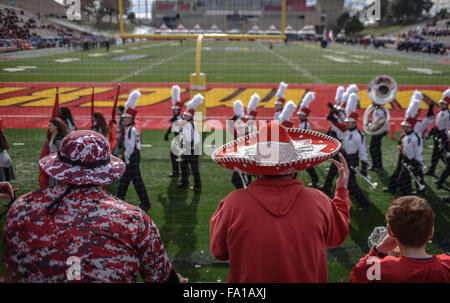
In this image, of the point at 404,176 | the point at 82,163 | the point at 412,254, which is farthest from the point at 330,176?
the point at 82,163

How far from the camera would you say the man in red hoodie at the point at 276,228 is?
73.3 inches

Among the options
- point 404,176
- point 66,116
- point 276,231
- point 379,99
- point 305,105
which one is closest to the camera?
point 276,231

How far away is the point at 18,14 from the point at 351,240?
6508 millimetres

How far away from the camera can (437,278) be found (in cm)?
188

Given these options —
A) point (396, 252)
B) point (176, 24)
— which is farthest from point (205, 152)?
point (396, 252)

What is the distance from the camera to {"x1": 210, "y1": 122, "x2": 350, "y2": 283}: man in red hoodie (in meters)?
1.86

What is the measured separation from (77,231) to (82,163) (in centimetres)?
35

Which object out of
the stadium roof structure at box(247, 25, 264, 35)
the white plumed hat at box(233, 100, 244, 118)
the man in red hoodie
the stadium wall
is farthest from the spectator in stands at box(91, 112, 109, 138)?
the man in red hoodie

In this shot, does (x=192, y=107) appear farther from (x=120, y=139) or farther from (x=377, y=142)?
(x=377, y=142)

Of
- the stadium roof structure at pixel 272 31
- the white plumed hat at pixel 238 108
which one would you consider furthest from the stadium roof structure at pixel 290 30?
the white plumed hat at pixel 238 108

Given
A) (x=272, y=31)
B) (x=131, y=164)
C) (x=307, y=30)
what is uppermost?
(x=307, y=30)

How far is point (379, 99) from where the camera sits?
841 cm

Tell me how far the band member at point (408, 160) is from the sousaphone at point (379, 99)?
119 centimetres

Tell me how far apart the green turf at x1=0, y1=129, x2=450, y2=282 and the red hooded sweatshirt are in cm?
246
